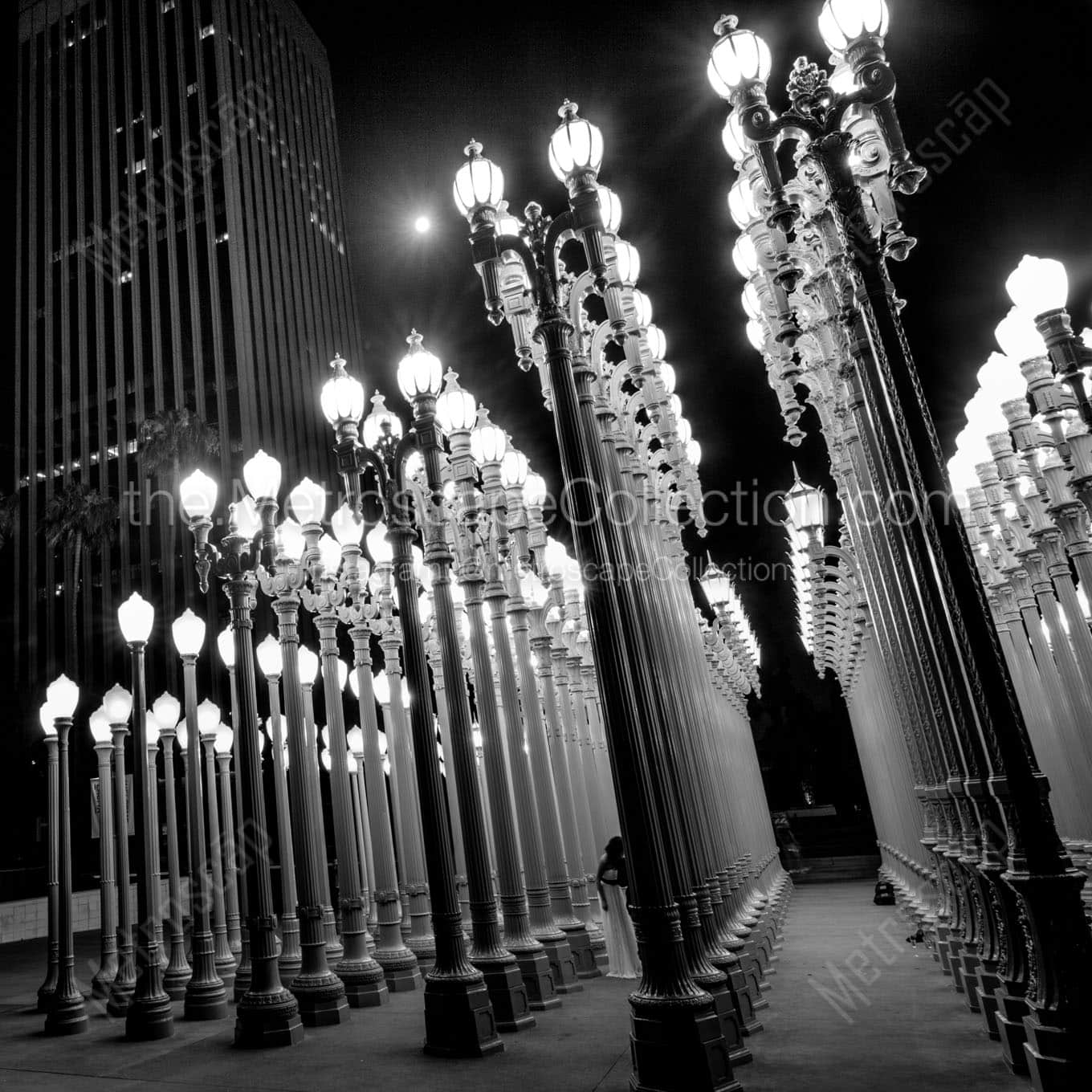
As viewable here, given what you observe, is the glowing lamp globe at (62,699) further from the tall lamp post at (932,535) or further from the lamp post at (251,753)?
the tall lamp post at (932,535)

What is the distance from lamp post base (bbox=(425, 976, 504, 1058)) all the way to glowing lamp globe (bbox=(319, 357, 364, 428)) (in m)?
6.17

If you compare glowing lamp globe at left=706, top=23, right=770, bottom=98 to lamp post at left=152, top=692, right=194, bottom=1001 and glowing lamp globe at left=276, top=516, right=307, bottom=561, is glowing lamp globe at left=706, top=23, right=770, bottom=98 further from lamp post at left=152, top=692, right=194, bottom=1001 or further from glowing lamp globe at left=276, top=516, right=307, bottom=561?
lamp post at left=152, top=692, right=194, bottom=1001

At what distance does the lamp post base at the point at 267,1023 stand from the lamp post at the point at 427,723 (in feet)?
6.30

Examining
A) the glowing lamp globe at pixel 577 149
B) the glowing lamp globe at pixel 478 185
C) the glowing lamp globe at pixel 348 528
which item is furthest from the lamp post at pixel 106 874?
the glowing lamp globe at pixel 577 149

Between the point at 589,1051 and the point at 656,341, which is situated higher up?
the point at 656,341

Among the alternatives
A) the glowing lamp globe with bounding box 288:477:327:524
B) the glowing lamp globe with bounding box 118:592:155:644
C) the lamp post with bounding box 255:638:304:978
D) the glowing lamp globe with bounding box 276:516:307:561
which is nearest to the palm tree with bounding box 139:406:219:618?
the glowing lamp globe with bounding box 118:592:155:644

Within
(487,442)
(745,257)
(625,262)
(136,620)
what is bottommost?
(136,620)

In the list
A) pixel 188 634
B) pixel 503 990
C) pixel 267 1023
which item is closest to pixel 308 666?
pixel 188 634

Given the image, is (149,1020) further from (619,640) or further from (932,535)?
(932,535)

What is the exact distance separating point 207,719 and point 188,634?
12.0ft

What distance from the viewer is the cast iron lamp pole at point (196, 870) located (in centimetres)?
1215

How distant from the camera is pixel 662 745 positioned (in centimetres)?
644

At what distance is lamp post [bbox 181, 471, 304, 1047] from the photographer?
9.60 meters

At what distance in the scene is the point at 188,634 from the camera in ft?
42.9
